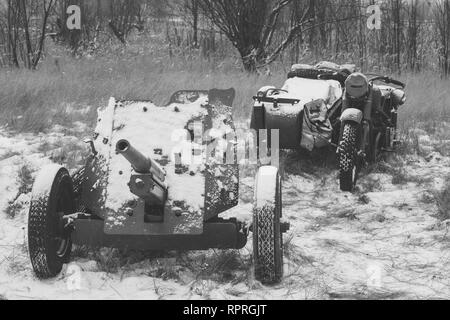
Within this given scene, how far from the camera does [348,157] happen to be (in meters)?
5.04

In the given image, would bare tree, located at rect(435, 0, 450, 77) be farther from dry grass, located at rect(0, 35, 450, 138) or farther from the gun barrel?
the gun barrel

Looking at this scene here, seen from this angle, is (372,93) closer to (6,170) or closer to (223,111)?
(223,111)

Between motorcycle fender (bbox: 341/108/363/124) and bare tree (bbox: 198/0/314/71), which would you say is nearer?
motorcycle fender (bbox: 341/108/363/124)

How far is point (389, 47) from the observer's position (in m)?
11.7

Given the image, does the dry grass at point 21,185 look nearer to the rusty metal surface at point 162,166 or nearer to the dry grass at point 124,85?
the rusty metal surface at point 162,166

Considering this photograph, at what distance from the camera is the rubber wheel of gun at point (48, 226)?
129 inches

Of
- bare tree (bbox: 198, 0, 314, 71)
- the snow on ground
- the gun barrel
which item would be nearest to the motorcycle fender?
the snow on ground

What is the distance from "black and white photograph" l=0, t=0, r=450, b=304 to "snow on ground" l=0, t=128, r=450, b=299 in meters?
0.01

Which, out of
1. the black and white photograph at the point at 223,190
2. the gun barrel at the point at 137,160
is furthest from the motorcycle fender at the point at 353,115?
the gun barrel at the point at 137,160

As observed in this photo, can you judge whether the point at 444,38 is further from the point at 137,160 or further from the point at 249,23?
the point at 137,160

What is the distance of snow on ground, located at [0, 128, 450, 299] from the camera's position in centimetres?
327
